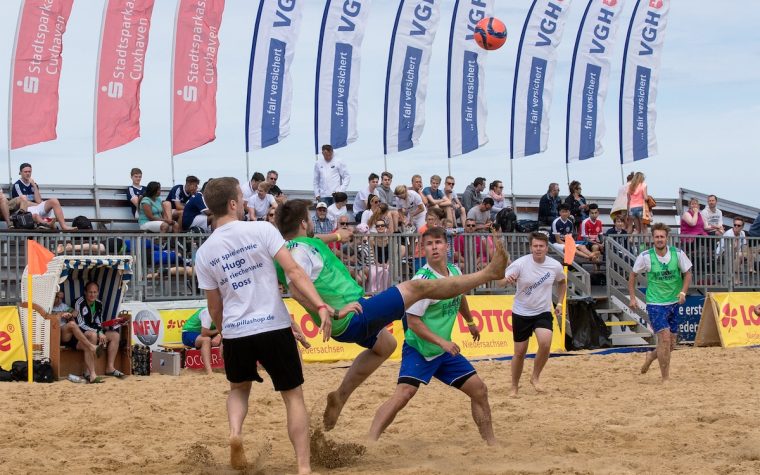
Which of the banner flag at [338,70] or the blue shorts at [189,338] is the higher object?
the banner flag at [338,70]

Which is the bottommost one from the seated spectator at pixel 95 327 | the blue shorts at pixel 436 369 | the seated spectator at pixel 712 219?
the seated spectator at pixel 95 327

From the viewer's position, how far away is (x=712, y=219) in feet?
72.5

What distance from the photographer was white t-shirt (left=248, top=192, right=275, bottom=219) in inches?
669

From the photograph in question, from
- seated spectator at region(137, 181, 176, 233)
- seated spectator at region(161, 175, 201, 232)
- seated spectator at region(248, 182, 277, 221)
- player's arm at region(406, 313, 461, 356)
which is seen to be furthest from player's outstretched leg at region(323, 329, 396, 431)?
seated spectator at region(248, 182, 277, 221)

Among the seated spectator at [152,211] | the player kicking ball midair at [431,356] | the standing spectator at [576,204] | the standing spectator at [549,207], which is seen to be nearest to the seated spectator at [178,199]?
the seated spectator at [152,211]

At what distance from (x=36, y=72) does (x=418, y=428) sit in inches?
435

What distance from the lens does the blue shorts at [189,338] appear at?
14.0m

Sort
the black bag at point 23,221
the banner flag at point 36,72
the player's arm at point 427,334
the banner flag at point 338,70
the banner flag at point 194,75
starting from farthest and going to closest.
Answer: the banner flag at point 338,70
the banner flag at point 194,75
the banner flag at point 36,72
the black bag at point 23,221
the player's arm at point 427,334

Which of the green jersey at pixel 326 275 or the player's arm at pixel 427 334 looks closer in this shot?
the green jersey at pixel 326 275

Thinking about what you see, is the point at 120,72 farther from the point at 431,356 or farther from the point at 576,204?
the point at 431,356

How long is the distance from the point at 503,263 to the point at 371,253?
9.89 m

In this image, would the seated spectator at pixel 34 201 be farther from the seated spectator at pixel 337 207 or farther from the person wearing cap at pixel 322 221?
the seated spectator at pixel 337 207

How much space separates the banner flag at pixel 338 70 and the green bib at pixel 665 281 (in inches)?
388

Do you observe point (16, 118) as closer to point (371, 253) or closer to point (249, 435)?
point (371, 253)
